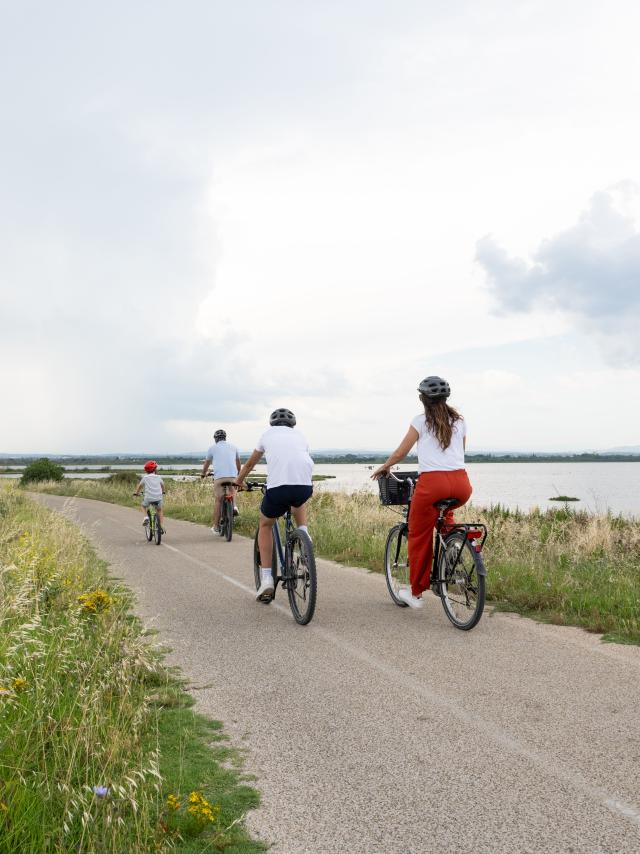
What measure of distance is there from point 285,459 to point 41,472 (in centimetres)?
5603

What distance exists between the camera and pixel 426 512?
7.53 meters

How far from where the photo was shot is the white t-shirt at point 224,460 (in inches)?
654

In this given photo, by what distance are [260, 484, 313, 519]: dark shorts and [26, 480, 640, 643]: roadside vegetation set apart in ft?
8.62

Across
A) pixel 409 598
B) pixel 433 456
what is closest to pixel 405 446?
pixel 433 456

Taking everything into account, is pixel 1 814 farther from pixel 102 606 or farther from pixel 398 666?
pixel 102 606

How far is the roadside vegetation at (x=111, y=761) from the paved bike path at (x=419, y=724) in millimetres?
216

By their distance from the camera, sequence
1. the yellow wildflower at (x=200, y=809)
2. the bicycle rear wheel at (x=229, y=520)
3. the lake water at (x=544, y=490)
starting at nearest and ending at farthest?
the yellow wildflower at (x=200, y=809)
the bicycle rear wheel at (x=229, y=520)
the lake water at (x=544, y=490)

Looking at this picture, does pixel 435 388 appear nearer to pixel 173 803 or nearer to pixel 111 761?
pixel 111 761

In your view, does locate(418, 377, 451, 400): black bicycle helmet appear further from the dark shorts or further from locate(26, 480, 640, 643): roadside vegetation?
locate(26, 480, 640, 643): roadside vegetation

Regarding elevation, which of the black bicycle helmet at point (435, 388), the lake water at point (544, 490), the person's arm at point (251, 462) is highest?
the black bicycle helmet at point (435, 388)

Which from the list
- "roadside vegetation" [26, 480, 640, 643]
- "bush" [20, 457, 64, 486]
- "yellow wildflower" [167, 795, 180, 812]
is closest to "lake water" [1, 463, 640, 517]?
"roadside vegetation" [26, 480, 640, 643]

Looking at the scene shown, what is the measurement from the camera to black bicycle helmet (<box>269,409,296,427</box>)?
8.27 m

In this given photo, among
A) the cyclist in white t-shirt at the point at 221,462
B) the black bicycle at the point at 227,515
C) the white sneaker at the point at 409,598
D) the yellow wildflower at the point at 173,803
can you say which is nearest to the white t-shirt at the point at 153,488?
the cyclist in white t-shirt at the point at 221,462

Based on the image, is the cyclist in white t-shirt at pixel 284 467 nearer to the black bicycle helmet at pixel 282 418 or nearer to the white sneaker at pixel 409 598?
the black bicycle helmet at pixel 282 418
